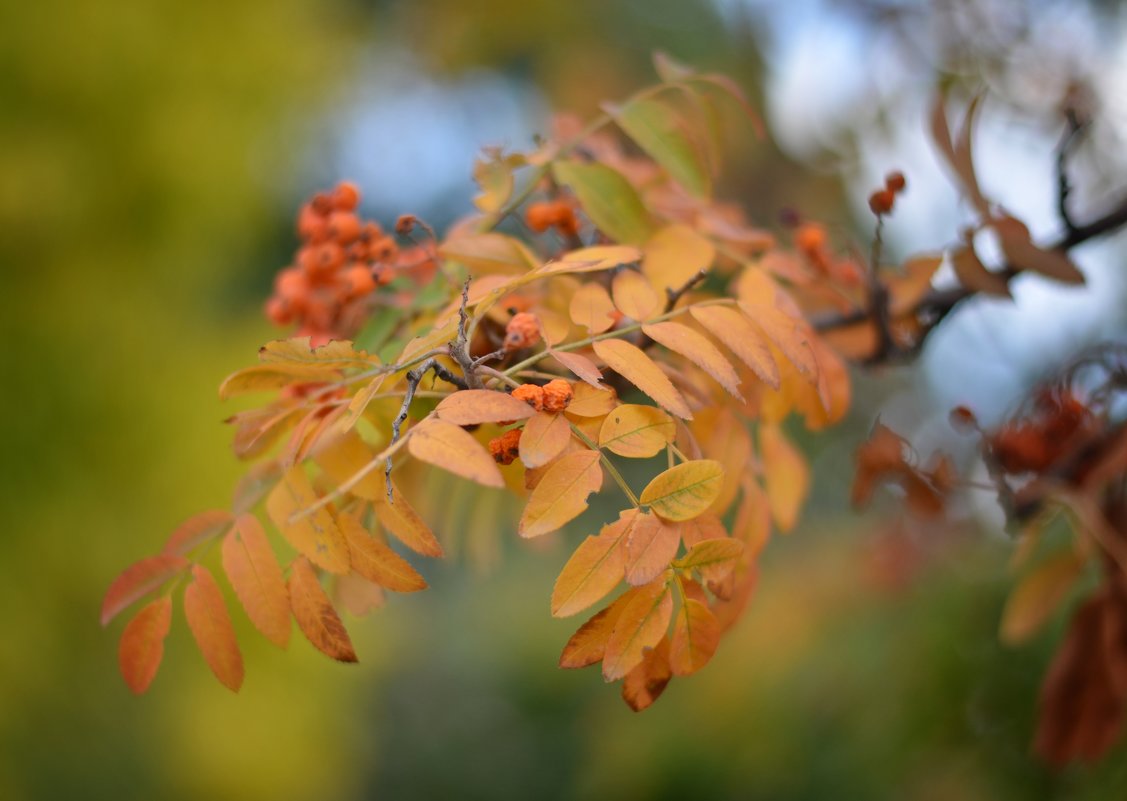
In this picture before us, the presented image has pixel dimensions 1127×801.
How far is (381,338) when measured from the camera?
0.68 meters

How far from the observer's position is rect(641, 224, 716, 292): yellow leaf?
25.6 inches

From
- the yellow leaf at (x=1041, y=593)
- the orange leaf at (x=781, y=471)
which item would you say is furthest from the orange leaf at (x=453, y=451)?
the yellow leaf at (x=1041, y=593)

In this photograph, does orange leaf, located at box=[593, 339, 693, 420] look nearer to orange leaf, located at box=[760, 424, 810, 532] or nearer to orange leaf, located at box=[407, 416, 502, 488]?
orange leaf, located at box=[407, 416, 502, 488]

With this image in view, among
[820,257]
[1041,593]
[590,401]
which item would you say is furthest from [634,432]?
[1041,593]

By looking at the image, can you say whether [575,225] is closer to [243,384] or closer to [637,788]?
[243,384]

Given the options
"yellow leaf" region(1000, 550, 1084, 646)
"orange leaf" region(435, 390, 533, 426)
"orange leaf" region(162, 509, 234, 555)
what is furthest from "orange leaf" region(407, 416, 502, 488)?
"yellow leaf" region(1000, 550, 1084, 646)

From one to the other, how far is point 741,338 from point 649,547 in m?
0.15

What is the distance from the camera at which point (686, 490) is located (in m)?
0.50

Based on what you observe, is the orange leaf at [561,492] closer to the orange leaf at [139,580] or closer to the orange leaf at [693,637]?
the orange leaf at [693,637]

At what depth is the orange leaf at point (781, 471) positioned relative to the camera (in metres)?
0.75

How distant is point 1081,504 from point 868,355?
0.73 feet

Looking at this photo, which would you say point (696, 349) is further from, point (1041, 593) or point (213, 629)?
point (1041, 593)

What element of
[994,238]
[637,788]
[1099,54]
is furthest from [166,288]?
[994,238]

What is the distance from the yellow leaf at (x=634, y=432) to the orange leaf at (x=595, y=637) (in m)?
0.07
